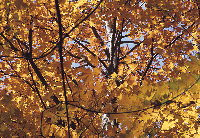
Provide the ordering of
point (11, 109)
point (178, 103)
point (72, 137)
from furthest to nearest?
point (72, 137)
point (11, 109)
point (178, 103)

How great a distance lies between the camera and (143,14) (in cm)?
256

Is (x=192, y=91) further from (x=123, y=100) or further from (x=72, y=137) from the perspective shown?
(x=72, y=137)

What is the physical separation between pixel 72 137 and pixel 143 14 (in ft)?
7.36

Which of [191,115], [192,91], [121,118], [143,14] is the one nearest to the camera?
[192,91]

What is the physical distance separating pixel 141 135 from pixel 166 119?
294 mm

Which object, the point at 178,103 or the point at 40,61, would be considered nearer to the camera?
the point at 178,103

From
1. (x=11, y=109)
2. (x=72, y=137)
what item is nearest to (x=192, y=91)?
(x=72, y=137)

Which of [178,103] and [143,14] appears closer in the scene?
[178,103]

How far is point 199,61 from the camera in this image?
1263mm

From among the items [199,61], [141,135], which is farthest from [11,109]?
[199,61]

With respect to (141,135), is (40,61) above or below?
above

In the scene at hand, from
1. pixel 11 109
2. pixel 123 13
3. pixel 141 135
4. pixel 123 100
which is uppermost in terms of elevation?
pixel 123 13

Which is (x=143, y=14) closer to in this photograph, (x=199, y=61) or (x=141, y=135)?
(x=199, y=61)

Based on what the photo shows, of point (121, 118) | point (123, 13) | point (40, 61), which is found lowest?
point (121, 118)
